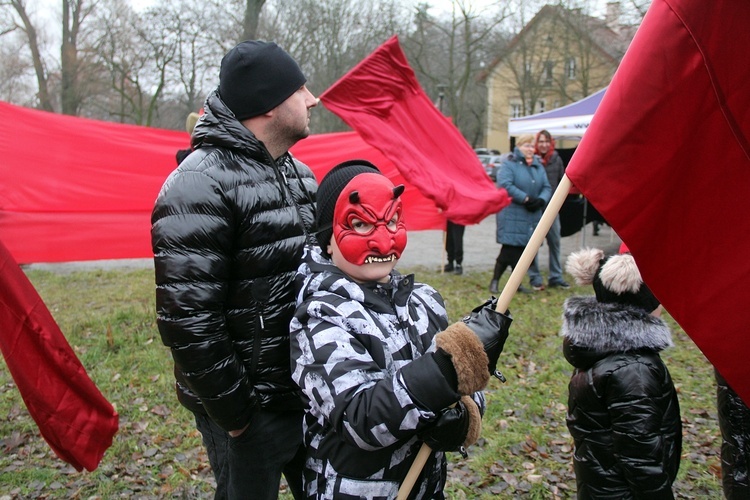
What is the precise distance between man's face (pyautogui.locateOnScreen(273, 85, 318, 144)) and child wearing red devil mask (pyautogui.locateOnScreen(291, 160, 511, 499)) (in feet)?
1.17

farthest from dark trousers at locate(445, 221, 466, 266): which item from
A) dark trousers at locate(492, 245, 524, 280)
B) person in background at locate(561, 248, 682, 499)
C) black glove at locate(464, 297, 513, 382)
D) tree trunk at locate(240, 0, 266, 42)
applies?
tree trunk at locate(240, 0, 266, 42)

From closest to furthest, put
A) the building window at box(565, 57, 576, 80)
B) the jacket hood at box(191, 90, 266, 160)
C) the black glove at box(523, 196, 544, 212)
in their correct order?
the jacket hood at box(191, 90, 266, 160) < the black glove at box(523, 196, 544, 212) < the building window at box(565, 57, 576, 80)

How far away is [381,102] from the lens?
270 inches

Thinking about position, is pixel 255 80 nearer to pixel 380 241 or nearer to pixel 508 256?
pixel 380 241

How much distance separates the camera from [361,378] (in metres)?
1.86

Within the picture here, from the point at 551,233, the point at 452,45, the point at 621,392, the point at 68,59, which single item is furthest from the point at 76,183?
the point at 452,45

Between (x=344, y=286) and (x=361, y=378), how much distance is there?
0.31 m

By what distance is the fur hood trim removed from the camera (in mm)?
2693

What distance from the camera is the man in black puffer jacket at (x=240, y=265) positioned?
216 centimetres

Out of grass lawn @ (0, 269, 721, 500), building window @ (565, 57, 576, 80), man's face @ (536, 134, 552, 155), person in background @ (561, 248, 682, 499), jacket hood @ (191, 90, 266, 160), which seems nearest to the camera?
jacket hood @ (191, 90, 266, 160)

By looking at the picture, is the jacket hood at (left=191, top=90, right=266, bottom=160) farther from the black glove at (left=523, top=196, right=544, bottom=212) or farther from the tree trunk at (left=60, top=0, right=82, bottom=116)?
the tree trunk at (left=60, top=0, right=82, bottom=116)

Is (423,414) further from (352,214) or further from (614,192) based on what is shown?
(614,192)

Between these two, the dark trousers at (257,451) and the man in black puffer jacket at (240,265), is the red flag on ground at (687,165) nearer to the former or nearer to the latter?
the man in black puffer jacket at (240,265)

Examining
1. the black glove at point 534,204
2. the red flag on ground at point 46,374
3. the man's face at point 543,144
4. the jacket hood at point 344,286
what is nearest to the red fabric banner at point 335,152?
the black glove at point 534,204
